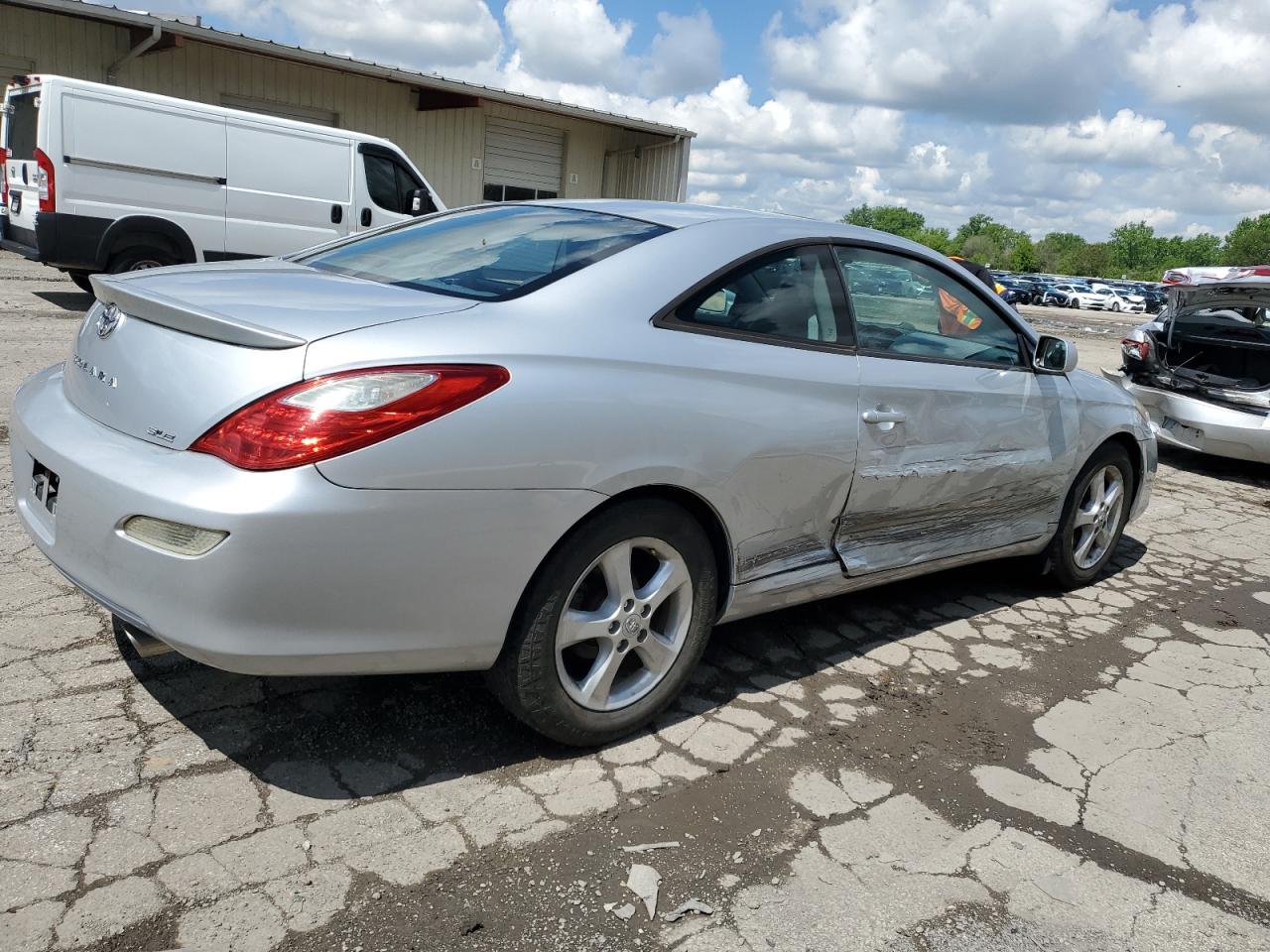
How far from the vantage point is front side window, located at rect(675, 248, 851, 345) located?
303cm

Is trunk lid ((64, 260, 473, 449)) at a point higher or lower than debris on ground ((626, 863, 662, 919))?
higher

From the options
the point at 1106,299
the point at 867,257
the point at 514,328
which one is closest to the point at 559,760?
the point at 514,328

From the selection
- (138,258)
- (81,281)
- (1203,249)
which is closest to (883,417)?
(138,258)

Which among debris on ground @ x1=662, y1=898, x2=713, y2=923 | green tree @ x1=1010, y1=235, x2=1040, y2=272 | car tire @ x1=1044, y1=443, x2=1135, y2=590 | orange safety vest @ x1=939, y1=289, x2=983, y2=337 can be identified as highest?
green tree @ x1=1010, y1=235, x2=1040, y2=272

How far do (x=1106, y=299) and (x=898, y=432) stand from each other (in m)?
55.2

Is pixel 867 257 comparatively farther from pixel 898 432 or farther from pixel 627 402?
pixel 627 402

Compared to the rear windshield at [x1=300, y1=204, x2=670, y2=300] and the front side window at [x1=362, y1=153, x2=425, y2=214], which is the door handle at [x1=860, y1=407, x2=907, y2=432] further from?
the front side window at [x1=362, y1=153, x2=425, y2=214]

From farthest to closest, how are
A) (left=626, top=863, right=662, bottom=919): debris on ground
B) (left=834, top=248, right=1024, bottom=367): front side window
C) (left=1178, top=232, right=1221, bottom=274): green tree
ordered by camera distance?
(left=1178, top=232, right=1221, bottom=274): green tree → (left=834, top=248, right=1024, bottom=367): front side window → (left=626, top=863, right=662, bottom=919): debris on ground

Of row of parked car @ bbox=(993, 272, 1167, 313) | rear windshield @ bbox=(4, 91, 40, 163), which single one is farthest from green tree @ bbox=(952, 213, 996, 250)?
rear windshield @ bbox=(4, 91, 40, 163)

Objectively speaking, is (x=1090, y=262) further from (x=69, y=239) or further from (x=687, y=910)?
(x=687, y=910)

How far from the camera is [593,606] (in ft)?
9.36

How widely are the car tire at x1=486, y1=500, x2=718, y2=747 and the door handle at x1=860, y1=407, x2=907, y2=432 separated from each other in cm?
76

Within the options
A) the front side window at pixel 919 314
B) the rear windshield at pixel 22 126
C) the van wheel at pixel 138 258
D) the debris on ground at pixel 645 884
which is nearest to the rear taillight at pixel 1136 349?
the front side window at pixel 919 314

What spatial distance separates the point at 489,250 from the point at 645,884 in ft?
6.14
